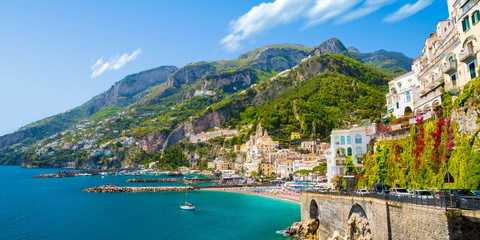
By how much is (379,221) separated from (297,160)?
69.4m

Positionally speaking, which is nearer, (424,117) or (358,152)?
(424,117)

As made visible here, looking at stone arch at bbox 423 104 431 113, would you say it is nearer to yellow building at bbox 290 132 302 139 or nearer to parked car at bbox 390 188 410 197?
parked car at bbox 390 188 410 197

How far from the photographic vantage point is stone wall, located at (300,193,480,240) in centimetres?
1041

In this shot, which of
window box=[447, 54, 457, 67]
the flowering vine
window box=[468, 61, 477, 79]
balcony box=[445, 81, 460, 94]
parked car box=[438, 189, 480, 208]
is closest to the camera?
parked car box=[438, 189, 480, 208]

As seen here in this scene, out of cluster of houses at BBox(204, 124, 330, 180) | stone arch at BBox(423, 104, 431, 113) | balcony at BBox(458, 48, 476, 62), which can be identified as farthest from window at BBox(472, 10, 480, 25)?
cluster of houses at BBox(204, 124, 330, 180)

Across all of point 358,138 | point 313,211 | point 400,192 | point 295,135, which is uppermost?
point 295,135

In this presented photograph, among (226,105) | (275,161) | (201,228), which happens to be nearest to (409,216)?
(201,228)

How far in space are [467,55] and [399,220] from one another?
493 inches

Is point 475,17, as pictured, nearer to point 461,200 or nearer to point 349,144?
point 461,200

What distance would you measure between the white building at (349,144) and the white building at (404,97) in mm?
3629

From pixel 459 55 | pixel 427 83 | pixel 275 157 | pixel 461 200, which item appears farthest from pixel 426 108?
pixel 275 157

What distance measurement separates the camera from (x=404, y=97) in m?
34.2

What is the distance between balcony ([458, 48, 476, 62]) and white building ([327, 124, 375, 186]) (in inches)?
725

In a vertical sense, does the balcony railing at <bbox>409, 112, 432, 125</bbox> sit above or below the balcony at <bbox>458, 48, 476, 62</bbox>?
below
